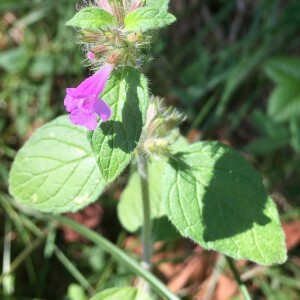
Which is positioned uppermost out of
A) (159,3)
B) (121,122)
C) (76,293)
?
(159,3)

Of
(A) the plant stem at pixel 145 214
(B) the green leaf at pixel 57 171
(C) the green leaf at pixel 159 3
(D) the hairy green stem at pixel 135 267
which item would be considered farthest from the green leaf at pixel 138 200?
(C) the green leaf at pixel 159 3

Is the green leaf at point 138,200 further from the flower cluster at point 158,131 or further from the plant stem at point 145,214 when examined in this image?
the flower cluster at point 158,131

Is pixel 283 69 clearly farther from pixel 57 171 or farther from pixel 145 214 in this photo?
pixel 57 171

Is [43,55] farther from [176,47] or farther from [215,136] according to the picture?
[215,136]

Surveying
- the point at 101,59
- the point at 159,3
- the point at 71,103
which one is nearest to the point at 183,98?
the point at 159,3

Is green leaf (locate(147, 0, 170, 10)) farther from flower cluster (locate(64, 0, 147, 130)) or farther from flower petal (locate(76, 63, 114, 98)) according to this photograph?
flower petal (locate(76, 63, 114, 98))
